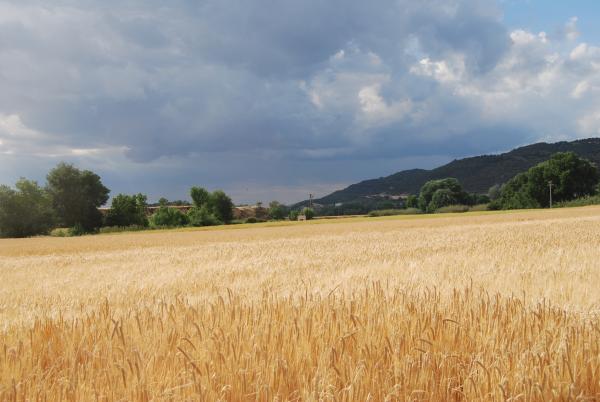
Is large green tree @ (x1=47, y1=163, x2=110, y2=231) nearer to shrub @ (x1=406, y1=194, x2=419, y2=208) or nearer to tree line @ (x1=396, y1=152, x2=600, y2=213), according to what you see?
tree line @ (x1=396, y1=152, x2=600, y2=213)

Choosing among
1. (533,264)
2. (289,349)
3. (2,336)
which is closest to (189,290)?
(2,336)

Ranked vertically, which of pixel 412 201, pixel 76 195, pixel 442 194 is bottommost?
pixel 412 201

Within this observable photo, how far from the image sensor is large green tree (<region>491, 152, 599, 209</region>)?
103m

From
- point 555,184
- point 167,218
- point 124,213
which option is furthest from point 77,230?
point 555,184

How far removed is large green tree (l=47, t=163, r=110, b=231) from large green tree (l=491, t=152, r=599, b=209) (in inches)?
3020

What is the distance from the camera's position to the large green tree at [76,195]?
7369 centimetres

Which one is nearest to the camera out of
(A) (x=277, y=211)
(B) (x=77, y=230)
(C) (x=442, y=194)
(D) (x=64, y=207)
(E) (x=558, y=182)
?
(B) (x=77, y=230)

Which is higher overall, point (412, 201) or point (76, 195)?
point (76, 195)

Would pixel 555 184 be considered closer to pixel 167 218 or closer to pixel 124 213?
pixel 167 218

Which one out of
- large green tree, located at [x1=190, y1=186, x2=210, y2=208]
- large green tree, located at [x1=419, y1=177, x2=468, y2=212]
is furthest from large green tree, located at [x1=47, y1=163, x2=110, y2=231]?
large green tree, located at [x1=419, y1=177, x2=468, y2=212]

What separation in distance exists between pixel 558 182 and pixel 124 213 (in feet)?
290

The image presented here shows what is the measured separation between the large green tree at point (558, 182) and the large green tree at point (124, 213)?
7125 centimetres

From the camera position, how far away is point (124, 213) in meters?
83.5

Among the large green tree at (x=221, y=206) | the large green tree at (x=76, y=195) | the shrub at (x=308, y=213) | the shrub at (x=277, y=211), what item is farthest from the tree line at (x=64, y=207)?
the shrub at (x=277, y=211)
